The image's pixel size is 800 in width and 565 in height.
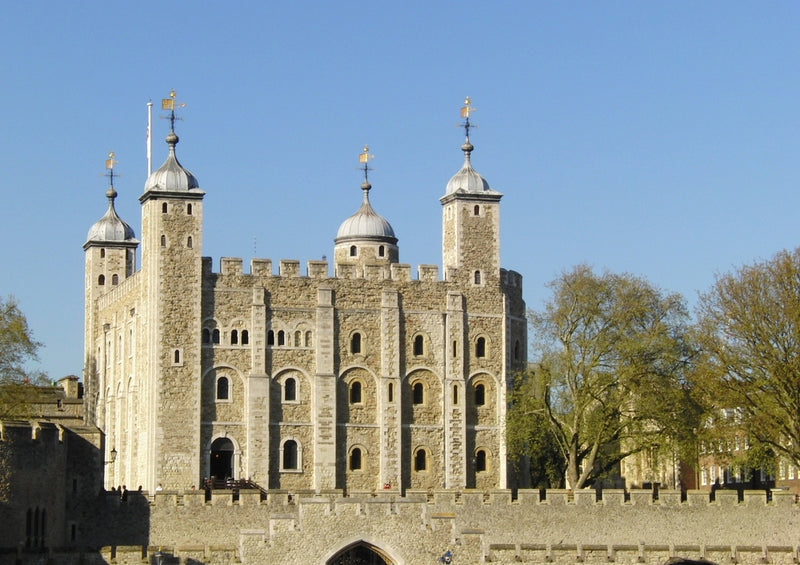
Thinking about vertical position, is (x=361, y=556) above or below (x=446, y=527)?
below

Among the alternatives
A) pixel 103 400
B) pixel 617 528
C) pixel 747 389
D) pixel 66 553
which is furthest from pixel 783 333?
pixel 103 400

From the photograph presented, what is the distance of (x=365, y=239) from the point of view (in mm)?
93438

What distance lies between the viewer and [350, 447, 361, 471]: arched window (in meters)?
82.7

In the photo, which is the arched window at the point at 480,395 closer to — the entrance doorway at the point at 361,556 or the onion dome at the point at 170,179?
the onion dome at the point at 170,179

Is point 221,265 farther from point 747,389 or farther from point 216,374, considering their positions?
point 747,389

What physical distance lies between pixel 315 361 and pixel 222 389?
4.35m

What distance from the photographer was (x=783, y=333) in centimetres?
7194

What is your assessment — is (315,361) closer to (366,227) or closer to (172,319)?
(172,319)

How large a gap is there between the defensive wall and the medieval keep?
13127mm

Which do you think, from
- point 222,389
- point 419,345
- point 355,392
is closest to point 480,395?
point 419,345

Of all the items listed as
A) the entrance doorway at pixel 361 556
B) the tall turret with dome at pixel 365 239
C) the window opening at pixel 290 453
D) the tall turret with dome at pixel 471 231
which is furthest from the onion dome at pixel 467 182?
the entrance doorway at pixel 361 556

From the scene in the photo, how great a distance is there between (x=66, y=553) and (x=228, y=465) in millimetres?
23583

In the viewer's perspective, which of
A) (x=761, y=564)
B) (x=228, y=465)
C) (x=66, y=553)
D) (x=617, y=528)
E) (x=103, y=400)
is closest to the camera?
(x=66, y=553)

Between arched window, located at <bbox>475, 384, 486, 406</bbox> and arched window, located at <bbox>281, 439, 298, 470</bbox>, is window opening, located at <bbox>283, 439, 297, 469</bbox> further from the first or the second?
arched window, located at <bbox>475, 384, 486, 406</bbox>
